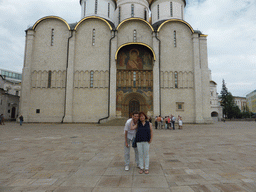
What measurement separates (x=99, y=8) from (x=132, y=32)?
8.92 meters

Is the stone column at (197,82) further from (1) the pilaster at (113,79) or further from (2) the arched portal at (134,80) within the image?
(1) the pilaster at (113,79)

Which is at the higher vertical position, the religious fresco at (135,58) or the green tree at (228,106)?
the religious fresco at (135,58)

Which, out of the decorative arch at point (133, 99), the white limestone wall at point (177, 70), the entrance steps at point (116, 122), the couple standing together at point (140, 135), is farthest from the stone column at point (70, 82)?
the couple standing together at point (140, 135)

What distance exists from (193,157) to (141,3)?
1229 inches

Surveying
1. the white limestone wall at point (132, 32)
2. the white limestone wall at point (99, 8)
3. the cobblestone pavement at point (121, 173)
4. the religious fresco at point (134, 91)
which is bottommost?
the cobblestone pavement at point (121, 173)

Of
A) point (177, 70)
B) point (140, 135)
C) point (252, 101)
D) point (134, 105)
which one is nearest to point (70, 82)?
point (134, 105)

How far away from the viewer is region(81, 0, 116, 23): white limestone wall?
28672mm

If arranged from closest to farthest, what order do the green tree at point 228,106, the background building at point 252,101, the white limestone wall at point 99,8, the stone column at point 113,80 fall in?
1. the stone column at point 113,80
2. the white limestone wall at point 99,8
3. the green tree at point 228,106
4. the background building at point 252,101

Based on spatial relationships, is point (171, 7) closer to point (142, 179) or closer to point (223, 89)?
point (142, 179)

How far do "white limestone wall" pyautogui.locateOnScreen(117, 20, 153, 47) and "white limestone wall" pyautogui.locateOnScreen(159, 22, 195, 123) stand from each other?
1.77m

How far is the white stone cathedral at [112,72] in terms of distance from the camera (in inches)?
895

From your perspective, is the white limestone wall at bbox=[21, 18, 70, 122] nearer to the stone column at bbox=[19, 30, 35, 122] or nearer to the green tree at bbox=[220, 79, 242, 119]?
the stone column at bbox=[19, 30, 35, 122]

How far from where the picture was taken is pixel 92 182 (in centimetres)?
318

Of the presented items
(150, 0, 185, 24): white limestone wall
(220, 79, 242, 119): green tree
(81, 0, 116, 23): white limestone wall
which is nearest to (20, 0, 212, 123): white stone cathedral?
(81, 0, 116, 23): white limestone wall
